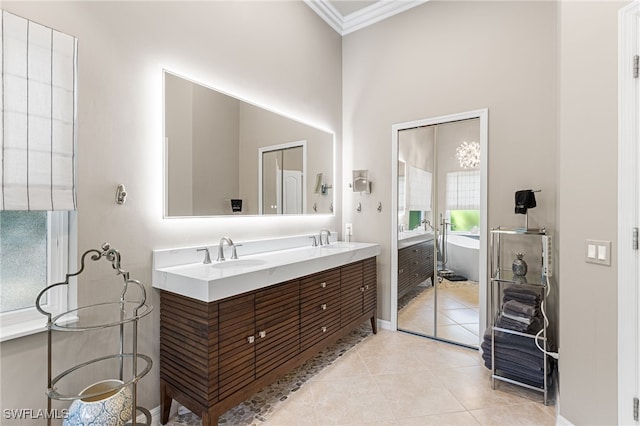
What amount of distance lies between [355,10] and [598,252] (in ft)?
10.4

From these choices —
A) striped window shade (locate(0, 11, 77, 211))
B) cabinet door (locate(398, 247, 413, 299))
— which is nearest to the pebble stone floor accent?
cabinet door (locate(398, 247, 413, 299))

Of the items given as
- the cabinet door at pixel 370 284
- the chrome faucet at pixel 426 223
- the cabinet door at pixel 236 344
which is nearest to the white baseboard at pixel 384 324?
the cabinet door at pixel 370 284

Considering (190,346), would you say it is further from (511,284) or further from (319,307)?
(511,284)

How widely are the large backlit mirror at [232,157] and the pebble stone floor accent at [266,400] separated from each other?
1279mm

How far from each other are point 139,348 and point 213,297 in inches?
26.1

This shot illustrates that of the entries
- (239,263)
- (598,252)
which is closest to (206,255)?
(239,263)

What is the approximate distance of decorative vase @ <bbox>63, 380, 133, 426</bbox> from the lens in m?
1.31

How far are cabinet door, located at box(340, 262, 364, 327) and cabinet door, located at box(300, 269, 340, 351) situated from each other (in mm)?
80

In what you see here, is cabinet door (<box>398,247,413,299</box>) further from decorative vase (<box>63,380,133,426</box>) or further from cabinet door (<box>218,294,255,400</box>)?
decorative vase (<box>63,380,133,426</box>)

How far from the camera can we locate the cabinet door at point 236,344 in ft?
5.22

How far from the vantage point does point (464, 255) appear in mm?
2811

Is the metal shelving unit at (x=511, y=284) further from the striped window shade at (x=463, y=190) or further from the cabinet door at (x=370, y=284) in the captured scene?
the cabinet door at (x=370, y=284)

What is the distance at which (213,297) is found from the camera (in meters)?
1.52

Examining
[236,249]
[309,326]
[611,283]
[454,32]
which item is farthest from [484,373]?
[454,32]
